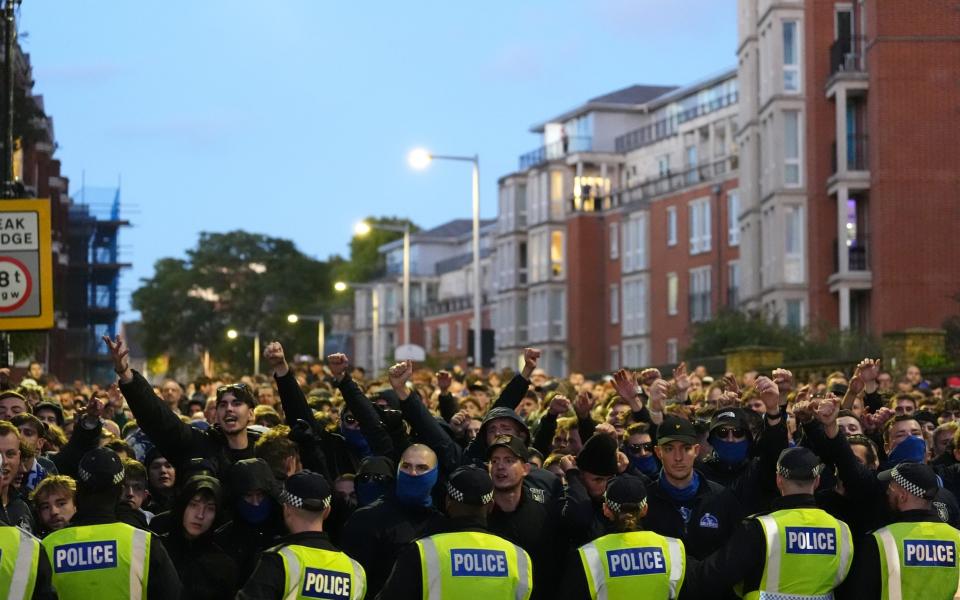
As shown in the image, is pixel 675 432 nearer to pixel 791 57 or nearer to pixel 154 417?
pixel 154 417

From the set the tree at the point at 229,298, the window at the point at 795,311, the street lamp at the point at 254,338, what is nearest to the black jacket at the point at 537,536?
the window at the point at 795,311

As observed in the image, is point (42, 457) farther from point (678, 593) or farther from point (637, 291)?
point (637, 291)

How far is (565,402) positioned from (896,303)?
123 feet

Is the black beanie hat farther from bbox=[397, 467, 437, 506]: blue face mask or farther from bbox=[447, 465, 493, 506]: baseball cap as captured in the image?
bbox=[447, 465, 493, 506]: baseball cap

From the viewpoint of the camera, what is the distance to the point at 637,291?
81.7 meters

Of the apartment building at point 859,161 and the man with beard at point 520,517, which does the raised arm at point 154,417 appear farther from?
the apartment building at point 859,161

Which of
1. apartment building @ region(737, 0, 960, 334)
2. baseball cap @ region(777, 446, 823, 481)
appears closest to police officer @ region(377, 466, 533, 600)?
baseball cap @ region(777, 446, 823, 481)

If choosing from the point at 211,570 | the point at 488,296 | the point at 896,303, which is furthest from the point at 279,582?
the point at 488,296

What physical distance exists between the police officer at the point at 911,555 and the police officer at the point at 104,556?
3.26m

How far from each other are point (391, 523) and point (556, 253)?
266 feet

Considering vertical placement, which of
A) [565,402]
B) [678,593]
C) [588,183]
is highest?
[588,183]

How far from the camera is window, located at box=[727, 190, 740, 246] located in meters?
71.2

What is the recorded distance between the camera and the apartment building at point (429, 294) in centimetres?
11562

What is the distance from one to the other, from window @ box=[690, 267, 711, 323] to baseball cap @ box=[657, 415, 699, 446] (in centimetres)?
6304
